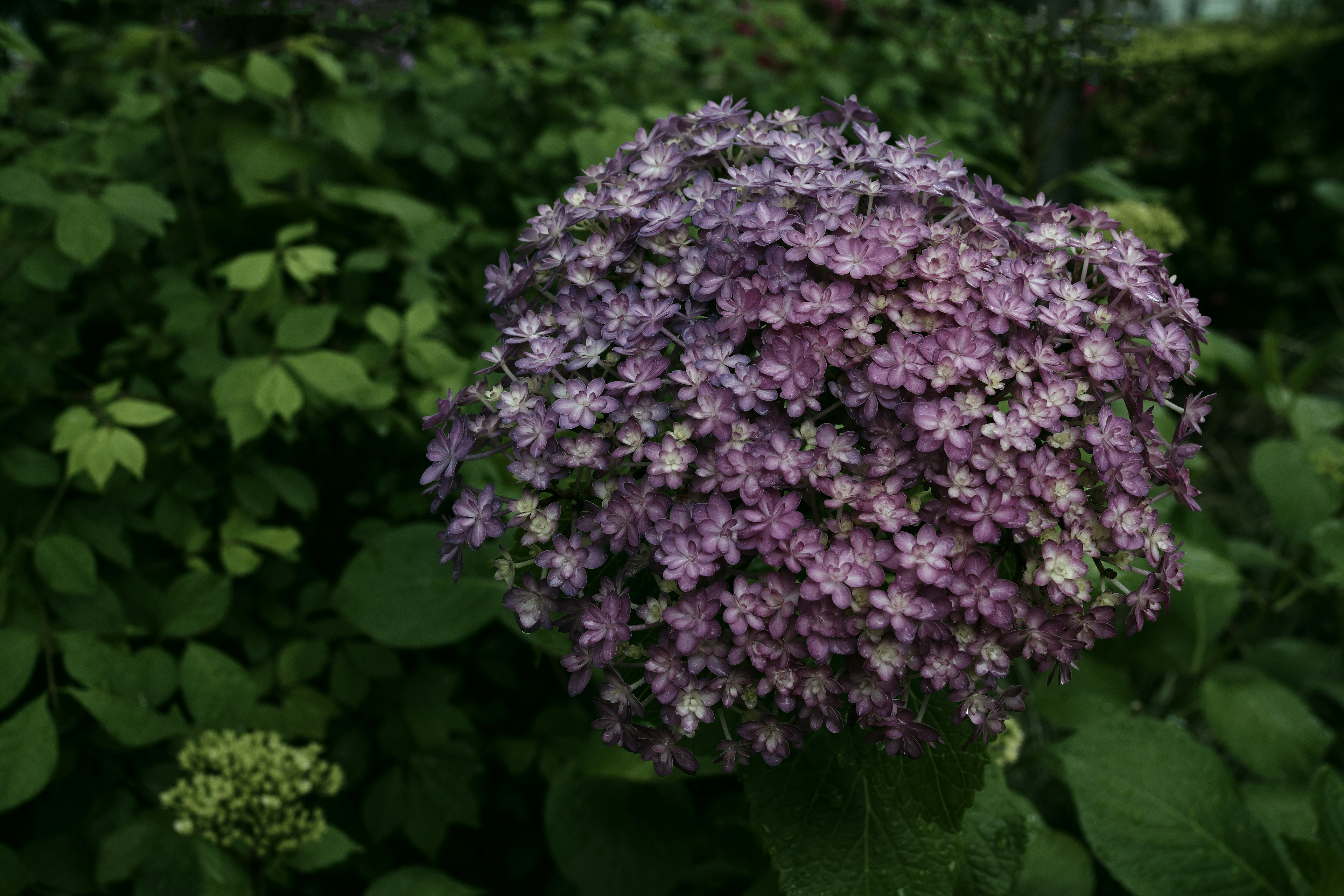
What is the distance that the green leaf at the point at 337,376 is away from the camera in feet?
6.35

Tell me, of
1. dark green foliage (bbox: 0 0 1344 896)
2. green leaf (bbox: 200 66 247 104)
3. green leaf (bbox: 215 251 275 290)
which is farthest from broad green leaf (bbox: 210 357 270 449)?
green leaf (bbox: 200 66 247 104)

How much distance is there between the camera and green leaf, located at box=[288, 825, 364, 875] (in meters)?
1.79

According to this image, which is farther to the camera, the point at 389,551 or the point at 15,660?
the point at 389,551

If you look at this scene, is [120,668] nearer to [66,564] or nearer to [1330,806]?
[66,564]

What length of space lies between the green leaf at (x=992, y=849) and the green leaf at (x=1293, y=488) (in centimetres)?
149

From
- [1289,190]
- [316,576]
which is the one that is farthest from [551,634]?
[1289,190]

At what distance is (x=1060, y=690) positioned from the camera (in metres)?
2.47

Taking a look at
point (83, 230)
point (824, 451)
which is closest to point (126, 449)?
point (83, 230)

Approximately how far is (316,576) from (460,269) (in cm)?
99

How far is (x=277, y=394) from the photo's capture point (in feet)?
6.22

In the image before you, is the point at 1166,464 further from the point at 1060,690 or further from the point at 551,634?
the point at 1060,690

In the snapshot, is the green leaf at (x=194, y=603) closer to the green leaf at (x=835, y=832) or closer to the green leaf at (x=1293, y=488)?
the green leaf at (x=835, y=832)

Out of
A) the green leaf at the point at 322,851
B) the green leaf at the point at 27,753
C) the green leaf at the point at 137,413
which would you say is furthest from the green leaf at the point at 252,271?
the green leaf at the point at 322,851

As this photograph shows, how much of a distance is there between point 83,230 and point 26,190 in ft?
0.54
